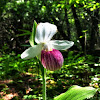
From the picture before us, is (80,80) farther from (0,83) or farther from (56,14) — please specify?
(56,14)

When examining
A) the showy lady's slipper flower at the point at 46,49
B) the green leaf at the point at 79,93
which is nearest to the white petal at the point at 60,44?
the showy lady's slipper flower at the point at 46,49

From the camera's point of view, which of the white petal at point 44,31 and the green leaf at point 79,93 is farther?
the green leaf at point 79,93

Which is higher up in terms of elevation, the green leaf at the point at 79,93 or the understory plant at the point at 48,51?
the understory plant at the point at 48,51

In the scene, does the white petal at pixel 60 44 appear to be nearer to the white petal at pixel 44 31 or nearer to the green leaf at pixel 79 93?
the white petal at pixel 44 31

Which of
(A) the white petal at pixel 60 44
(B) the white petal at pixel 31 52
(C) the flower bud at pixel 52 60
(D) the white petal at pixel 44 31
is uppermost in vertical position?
(D) the white petal at pixel 44 31

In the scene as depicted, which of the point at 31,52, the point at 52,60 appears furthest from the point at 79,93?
the point at 31,52

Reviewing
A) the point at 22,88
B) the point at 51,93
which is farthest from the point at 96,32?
the point at 22,88

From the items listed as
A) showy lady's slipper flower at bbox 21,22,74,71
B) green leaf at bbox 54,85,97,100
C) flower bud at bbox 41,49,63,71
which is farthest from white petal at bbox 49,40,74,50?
green leaf at bbox 54,85,97,100
